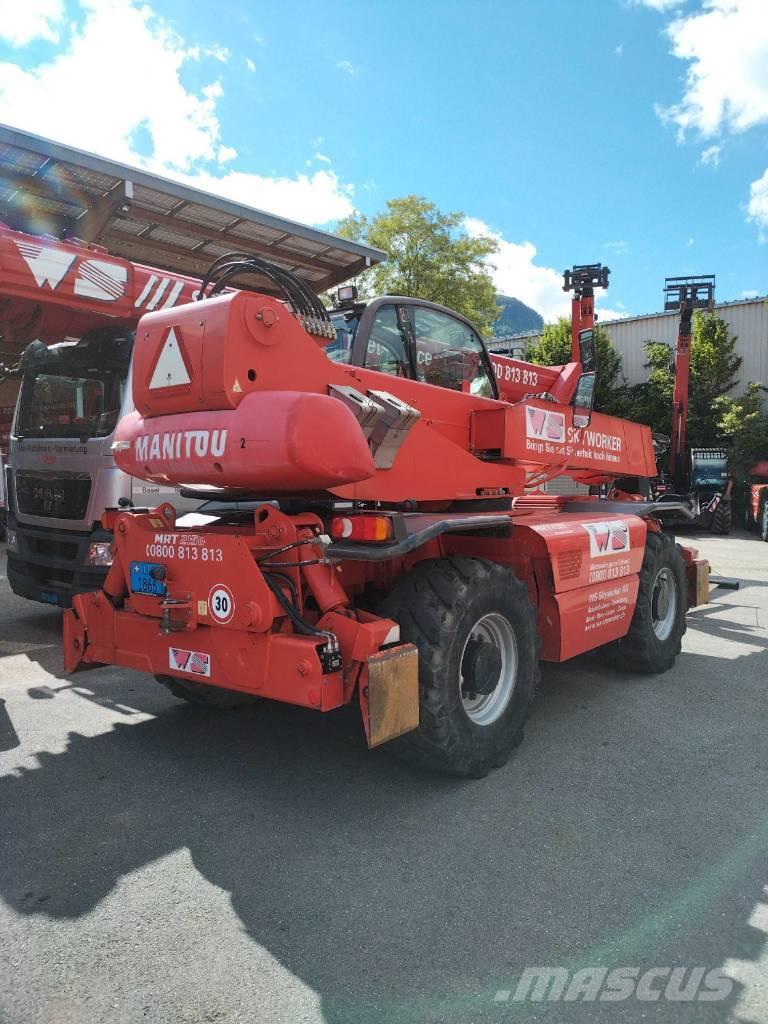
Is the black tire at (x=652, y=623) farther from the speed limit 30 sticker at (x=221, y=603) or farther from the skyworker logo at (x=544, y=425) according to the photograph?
the speed limit 30 sticker at (x=221, y=603)

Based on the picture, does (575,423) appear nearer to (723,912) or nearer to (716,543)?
(723,912)

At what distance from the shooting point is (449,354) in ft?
16.3

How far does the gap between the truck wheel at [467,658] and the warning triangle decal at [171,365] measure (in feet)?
5.05

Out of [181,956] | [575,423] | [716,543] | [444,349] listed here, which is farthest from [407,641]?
[716,543]

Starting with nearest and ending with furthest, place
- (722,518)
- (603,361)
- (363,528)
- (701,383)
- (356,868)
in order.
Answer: (356,868) < (363,528) < (722,518) < (701,383) < (603,361)

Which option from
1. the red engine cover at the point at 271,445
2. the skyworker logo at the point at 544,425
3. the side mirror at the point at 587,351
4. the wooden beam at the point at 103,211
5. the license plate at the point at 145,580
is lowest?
the license plate at the point at 145,580

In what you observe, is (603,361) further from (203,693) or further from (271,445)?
(271,445)

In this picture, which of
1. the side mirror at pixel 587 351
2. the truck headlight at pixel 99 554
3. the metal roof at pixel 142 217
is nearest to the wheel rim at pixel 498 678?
the side mirror at pixel 587 351

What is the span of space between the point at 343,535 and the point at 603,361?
27209 mm

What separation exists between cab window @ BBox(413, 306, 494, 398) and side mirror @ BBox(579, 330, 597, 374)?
46.6 inches

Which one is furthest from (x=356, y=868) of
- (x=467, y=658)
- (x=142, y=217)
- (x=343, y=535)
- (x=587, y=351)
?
(x=142, y=217)

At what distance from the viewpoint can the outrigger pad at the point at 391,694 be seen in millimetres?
3260

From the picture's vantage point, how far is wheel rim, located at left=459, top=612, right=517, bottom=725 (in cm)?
409

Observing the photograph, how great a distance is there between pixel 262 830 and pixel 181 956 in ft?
2.85
